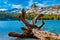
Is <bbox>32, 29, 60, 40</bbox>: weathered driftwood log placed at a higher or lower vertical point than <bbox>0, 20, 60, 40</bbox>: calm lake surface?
lower

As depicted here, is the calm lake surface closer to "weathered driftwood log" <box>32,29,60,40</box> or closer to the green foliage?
the green foliage

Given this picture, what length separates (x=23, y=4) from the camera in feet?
16.7

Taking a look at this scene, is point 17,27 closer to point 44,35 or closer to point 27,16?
point 27,16

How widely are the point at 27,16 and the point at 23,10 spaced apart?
336mm

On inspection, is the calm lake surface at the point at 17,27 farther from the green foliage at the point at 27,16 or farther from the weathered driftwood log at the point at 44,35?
the weathered driftwood log at the point at 44,35

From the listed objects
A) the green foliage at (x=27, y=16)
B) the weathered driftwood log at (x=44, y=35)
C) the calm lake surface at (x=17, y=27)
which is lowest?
the weathered driftwood log at (x=44, y=35)

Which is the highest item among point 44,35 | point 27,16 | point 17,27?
point 27,16

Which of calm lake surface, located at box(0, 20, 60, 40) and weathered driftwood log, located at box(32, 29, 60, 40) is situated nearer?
weathered driftwood log, located at box(32, 29, 60, 40)

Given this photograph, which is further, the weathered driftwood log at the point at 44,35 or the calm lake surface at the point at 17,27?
the calm lake surface at the point at 17,27

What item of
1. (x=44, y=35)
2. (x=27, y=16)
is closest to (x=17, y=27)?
(x=27, y=16)

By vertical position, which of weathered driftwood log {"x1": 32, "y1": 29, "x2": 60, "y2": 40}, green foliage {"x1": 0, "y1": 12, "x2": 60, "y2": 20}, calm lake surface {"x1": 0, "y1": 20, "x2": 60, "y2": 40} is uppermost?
green foliage {"x1": 0, "y1": 12, "x2": 60, "y2": 20}

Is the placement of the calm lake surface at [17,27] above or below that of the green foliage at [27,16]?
below

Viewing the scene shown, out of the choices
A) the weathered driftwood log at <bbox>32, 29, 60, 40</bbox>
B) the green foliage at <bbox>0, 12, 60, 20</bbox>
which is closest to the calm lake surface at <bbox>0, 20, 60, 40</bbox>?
the green foliage at <bbox>0, 12, 60, 20</bbox>

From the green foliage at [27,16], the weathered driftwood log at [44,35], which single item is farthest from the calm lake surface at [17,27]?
the weathered driftwood log at [44,35]
